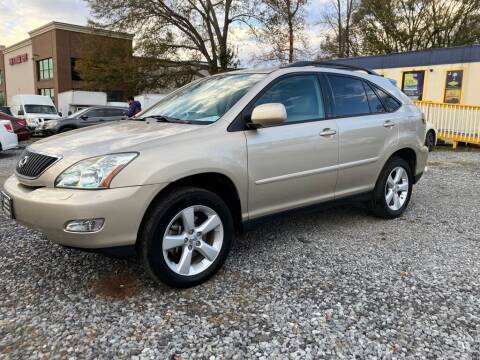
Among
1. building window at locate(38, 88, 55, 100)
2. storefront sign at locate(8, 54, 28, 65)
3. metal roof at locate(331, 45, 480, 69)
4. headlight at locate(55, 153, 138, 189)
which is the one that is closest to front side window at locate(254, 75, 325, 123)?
headlight at locate(55, 153, 138, 189)

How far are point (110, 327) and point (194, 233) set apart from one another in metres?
0.84

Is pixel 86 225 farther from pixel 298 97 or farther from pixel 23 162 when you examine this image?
pixel 298 97

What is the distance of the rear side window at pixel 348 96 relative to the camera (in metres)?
4.14

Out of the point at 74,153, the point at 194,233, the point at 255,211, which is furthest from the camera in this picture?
the point at 255,211

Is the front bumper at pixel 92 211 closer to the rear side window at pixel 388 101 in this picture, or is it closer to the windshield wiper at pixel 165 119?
the windshield wiper at pixel 165 119

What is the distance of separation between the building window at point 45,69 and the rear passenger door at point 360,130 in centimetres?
3785

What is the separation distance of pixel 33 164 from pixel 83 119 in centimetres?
1392

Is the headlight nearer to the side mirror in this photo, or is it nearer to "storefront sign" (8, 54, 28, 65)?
the side mirror

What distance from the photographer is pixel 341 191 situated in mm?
4176

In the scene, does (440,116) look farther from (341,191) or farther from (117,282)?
(117,282)

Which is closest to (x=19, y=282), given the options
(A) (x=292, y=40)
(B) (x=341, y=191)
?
(B) (x=341, y=191)

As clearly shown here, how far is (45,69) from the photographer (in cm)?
3800

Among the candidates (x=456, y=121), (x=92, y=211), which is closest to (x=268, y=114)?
(x=92, y=211)

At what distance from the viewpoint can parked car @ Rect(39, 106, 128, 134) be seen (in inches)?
610
